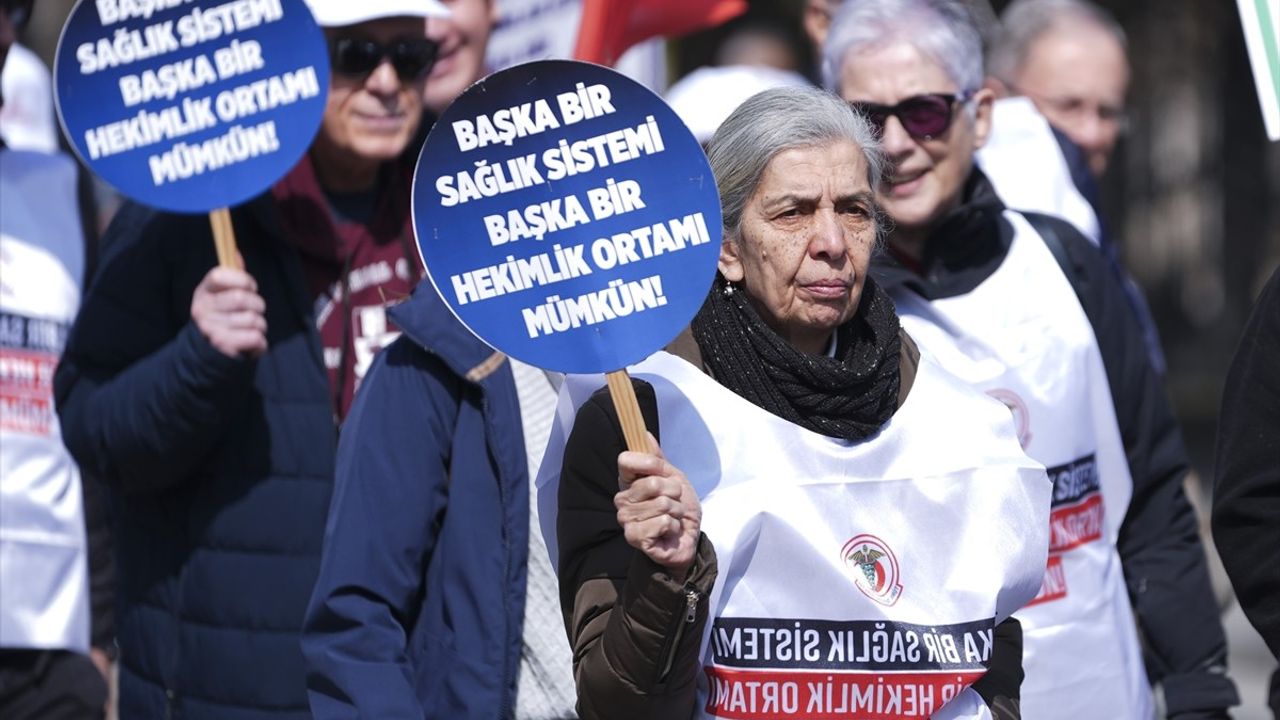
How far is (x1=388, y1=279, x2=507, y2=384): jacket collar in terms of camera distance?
3453mm

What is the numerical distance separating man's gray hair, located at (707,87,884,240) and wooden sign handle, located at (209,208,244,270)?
104 cm

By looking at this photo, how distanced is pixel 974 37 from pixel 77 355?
1910 mm

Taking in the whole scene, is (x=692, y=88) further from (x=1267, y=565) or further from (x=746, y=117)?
(x=1267, y=565)

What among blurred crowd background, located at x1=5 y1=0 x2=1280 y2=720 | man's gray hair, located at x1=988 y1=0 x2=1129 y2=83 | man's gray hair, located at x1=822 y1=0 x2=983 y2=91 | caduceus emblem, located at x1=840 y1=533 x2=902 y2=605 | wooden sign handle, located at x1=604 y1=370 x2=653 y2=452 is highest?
blurred crowd background, located at x1=5 y1=0 x2=1280 y2=720

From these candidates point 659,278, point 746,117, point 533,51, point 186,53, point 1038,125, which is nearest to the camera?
point 659,278

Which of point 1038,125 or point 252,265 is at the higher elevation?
point 1038,125

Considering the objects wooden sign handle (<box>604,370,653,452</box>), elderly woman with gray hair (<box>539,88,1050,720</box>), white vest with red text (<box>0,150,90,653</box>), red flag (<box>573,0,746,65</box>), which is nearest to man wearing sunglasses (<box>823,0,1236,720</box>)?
elderly woman with gray hair (<box>539,88,1050,720</box>)

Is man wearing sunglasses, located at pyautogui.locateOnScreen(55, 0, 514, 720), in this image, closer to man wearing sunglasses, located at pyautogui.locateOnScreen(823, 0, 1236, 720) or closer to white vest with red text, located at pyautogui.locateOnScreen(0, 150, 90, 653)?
white vest with red text, located at pyautogui.locateOnScreen(0, 150, 90, 653)

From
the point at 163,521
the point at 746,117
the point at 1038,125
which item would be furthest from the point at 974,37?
the point at 163,521

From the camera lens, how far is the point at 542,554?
11.5 ft

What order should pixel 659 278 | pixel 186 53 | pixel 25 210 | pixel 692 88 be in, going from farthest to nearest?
pixel 692 88 < pixel 25 210 < pixel 186 53 < pixel 659 278

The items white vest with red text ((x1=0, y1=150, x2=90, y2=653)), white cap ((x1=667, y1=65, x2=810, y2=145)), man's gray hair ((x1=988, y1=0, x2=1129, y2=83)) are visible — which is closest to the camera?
white vest with red text ((x1=0, y1=150, x2=90, y2=653))

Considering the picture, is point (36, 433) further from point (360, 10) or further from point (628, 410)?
point (628, 410)

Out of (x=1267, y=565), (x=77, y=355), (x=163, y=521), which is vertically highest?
(x=77, y=355)
